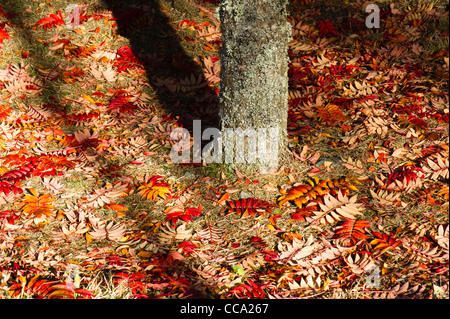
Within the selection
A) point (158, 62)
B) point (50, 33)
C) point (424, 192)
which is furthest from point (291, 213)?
point (50, 33)

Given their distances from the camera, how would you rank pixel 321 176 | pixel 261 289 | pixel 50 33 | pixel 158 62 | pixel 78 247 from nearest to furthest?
pixel 261 289 < pixel 78 247 < pixel 321 176 < pixel 158 62 < pixel 50 33

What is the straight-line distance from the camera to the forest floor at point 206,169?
2.57 meters

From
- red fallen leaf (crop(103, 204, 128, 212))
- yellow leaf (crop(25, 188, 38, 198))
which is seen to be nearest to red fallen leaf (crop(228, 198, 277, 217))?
red fallen leaf (crop(103, 204, 128, 212))

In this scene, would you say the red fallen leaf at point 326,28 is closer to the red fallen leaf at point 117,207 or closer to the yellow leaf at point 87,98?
the yellow leaf at point 87,98

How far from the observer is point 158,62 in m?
4.55

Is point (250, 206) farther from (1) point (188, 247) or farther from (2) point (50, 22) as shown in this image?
(2) point (50, 22)

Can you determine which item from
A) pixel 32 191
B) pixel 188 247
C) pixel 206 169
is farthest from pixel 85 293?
pixel 206 169

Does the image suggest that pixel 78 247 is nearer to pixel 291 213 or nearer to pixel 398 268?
pixel 291 213

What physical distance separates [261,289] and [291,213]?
699 mm
